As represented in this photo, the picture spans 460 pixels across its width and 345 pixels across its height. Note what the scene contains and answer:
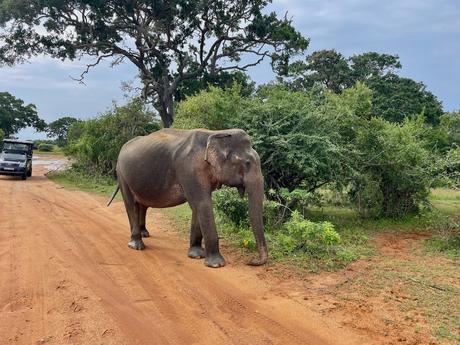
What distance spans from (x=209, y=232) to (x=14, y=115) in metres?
60.4

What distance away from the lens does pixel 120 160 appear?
8.55 metres

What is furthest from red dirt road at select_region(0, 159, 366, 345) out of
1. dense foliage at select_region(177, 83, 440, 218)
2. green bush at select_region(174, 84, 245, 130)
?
green bush at select_region(174, 84, 245, 130)

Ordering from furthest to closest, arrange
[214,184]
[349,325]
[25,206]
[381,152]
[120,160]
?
[25,206] < [381,152] < [120,160] < [214,184] < [349,325]

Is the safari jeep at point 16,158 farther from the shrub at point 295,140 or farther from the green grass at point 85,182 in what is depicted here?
the shrub at point 295,140

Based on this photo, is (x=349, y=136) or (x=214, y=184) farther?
(x=349, y=136)

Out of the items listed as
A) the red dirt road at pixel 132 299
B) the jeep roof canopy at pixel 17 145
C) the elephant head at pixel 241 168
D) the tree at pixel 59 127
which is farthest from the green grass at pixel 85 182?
the tree at pixel 59 127

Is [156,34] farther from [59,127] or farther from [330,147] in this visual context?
[59,127]

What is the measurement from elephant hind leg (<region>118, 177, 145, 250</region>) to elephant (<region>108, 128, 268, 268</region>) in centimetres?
2

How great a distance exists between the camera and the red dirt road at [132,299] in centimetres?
453

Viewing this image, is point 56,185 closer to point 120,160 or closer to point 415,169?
point 120,160

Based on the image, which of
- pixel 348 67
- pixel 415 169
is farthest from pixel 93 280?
pixel 348 67

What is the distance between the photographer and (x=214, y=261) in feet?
23.0

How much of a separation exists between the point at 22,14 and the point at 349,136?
22.1 metres

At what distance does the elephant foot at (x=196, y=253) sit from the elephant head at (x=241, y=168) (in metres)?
1.00
